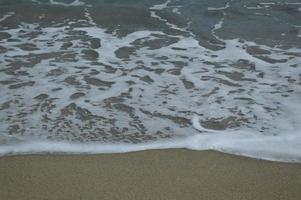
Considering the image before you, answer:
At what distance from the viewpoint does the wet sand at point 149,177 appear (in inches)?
102

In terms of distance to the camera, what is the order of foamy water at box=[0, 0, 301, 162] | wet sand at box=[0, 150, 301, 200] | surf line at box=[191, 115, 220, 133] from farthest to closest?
surf line at box=[191, 115, 220, 133] < foamy water at box=[0, 0, 301, 162] < wet sand at box=[0, 150, 301, 200]

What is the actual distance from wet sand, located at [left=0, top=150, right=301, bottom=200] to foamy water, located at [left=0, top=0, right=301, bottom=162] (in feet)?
0.47

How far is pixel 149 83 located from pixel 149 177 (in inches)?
67.7

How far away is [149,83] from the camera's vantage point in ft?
14.3

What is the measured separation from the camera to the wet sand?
2.58m

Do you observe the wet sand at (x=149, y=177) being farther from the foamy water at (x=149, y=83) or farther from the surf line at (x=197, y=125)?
the surf line at (x=197, y=125)

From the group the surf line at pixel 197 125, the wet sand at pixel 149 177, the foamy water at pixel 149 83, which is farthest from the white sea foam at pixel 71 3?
the wet sand at pixel 149 177

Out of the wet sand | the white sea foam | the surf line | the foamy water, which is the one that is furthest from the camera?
the white sea foam

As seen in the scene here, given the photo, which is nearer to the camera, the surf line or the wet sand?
the wet sand

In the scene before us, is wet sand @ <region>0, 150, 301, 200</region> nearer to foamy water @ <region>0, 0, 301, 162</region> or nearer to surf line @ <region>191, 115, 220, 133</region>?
foamy water @ <region>0, 0, 301, 162</region>

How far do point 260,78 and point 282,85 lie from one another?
0.26m

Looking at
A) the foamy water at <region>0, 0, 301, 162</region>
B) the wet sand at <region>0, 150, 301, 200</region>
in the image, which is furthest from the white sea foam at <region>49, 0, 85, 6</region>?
the wet sand at <region>0, 150, 301, 200</region>

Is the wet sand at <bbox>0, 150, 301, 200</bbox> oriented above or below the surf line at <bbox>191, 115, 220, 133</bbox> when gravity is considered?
above

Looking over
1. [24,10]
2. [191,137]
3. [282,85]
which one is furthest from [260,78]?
[24,10]
